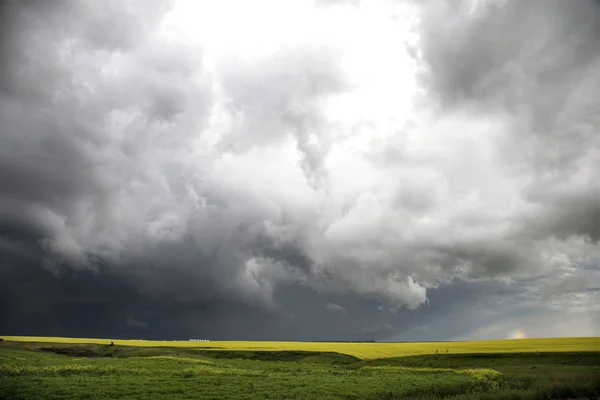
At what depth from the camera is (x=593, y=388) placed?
37.5 meters

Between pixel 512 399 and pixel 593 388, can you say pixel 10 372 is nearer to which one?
pixel 512 399

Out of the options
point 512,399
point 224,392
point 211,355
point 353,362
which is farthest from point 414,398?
point 211,355

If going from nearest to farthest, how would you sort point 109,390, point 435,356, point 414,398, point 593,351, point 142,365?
point 109,390 < point 414,398 < point 142,365 < point 593,351 < point 435,356

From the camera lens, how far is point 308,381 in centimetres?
4125

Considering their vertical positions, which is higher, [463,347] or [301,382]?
[463,347]

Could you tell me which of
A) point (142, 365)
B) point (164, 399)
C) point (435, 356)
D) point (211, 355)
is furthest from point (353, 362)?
point (164, 399)

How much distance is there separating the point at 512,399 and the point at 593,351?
36.0 m

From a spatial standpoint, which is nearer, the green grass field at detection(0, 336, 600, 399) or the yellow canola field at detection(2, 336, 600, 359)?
the green grass field at detection(0, 336, 600, 399)

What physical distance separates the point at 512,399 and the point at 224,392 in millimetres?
24864

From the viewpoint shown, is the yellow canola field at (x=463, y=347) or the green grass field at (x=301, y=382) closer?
the green grass field at (x=301, y=382)

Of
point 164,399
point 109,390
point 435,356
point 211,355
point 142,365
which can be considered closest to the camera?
point 164,399

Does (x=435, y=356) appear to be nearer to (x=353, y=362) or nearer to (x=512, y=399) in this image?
(x=353, y=362)

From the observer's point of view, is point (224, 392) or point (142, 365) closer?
point (224, 392)

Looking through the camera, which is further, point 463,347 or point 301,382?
point 463,347
